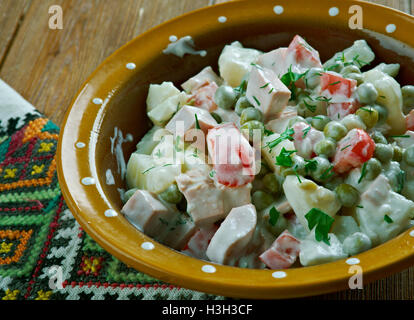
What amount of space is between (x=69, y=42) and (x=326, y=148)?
7.15 feet

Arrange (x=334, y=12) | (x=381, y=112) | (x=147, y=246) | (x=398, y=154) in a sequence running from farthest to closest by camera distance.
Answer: (x=334, y=12)
(x=381, y=112)
(x=398, y=154)
(x=147, y=246)

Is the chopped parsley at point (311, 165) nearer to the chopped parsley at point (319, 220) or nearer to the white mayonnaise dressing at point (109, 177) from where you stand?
the chopped parsley at point (319, 220)

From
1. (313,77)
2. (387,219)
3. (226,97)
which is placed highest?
(313,77)

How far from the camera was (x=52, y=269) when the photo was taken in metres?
2.19

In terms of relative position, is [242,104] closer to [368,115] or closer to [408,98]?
[368,115]

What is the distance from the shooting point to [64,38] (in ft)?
11.4

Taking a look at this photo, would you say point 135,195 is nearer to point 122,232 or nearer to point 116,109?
point 122,232

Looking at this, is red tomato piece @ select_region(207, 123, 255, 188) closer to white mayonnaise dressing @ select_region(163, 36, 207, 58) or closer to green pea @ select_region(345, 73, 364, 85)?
green pea @ select_region(345, 73, 364, 85)

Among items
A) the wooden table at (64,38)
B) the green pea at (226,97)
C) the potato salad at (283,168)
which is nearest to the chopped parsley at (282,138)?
the potato salad at (283,168)

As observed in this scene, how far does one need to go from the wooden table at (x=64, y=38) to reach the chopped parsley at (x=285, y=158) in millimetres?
1503

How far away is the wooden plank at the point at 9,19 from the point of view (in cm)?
350

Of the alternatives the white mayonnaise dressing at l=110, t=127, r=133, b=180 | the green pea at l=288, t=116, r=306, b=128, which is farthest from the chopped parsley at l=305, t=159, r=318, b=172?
the white mayonnaise dressing at l=110, t=127, r=133, b=180

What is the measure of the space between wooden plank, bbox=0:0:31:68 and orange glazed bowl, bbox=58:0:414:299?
1426mm

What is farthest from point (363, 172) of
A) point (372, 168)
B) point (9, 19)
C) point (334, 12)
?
point (9, 19)
